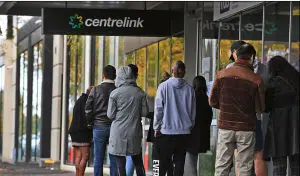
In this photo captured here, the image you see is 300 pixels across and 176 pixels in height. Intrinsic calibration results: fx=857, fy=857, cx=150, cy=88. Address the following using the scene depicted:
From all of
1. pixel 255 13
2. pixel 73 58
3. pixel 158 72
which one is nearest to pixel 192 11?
pixel 158 72

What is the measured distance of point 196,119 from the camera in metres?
12.6

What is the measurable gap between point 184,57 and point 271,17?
4.98 m

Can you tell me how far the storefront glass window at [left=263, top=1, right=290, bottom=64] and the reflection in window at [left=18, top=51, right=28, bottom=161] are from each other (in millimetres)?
24641

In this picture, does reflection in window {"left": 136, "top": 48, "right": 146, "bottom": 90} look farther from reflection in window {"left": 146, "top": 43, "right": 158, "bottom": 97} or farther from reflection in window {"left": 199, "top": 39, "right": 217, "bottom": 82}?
reflection in window {"left": 199, "top": 39, "right": 217, "bottom": 82}

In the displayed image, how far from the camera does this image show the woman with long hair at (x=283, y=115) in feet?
31.8

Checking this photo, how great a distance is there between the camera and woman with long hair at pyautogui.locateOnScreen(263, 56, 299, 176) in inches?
382

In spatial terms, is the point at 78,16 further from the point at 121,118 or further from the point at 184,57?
the point at 121,118

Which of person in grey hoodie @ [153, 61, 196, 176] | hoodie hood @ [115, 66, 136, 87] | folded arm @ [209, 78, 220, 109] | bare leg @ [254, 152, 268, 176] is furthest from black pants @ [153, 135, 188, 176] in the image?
folded arm @ [209, 78, 220, 109]

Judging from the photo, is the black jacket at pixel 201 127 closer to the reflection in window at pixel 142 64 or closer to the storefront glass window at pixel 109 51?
the reflection in window at pixel 142 64

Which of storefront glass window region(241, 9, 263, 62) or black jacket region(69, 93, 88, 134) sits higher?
storefront glass window region(241, 9, 263, 62)

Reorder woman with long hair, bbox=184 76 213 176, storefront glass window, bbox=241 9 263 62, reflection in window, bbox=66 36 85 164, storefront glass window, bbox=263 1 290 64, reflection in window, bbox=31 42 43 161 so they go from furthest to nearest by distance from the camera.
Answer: reflection in window, bbox=31 42 43 161 → reflection in window, bbox=66 36 85 164 → storefront glass window, bbox=241 9 263 62 → storefront glass window, bbox=263 1 290 64 → woman with long hair, bbox=184 76 213 176

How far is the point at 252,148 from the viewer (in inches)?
390

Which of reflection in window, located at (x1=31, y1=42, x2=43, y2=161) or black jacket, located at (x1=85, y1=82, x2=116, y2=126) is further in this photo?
reflection in window, located at (x1=31, y1=42, x2=43, y2=161)

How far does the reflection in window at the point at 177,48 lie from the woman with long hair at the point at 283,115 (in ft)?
29.0
